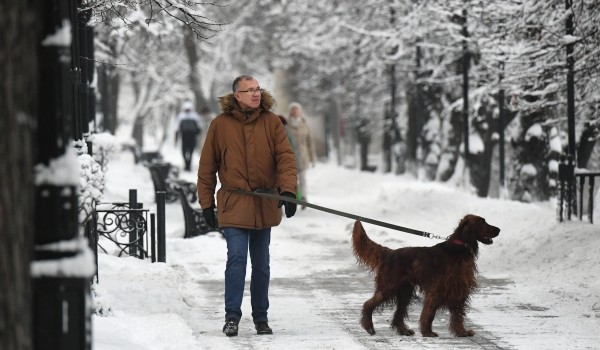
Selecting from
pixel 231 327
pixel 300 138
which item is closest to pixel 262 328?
pixel 231 327

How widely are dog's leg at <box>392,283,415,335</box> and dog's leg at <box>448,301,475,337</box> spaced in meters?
0.31

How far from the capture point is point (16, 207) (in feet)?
14.2

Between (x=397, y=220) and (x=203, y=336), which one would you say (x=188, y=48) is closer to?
(x=397, y=220)

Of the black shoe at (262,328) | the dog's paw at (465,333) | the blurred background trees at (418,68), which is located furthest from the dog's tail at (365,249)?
the blurred background trees at (418,68)

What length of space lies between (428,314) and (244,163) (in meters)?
1.74

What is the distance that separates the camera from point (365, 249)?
8.37 metres

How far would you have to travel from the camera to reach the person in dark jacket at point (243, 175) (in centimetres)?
854

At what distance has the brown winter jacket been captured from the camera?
→ 8.52 m

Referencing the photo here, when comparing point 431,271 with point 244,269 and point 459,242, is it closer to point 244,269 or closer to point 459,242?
point 459,242

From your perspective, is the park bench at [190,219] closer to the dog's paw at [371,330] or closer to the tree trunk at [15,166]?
the dog's paw at [371,330]

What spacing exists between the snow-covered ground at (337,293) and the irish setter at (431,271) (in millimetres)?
219

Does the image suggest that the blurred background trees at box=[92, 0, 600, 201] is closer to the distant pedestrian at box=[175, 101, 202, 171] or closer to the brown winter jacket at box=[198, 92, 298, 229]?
the brown winter jacket at box=[198, 92, 298, 229]

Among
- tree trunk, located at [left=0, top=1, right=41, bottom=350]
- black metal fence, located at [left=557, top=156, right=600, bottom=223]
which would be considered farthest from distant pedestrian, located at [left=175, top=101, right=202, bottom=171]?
tree trunk, located at [left=0, top=1, right=41, bottom=350]

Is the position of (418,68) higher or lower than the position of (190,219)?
higher
